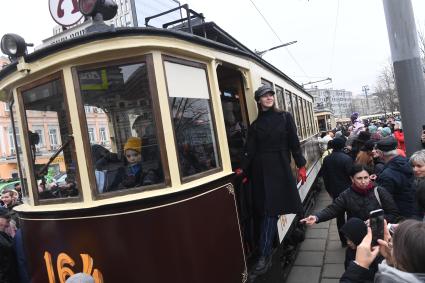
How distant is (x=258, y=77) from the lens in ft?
15.3

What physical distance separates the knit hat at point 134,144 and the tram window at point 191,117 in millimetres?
282

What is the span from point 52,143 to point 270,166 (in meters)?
2.04

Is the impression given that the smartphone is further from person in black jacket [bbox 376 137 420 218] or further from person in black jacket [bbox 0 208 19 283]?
person in black jacket [bbox 0 208 19 283]

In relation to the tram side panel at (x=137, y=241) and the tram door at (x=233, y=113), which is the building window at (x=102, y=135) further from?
the tram door at (x=233, y=113)

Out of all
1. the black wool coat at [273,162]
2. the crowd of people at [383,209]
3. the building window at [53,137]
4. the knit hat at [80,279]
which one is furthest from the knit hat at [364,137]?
the knit hat at [80,279]

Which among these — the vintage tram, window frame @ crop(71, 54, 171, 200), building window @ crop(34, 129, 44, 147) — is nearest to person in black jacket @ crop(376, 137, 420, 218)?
the vintage tram

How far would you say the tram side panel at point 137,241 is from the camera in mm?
2791

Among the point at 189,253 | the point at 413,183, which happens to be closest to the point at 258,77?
the point at 413,183

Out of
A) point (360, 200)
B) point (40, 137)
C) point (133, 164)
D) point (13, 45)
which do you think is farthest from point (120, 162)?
point (360, 200)

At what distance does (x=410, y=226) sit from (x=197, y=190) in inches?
65.2

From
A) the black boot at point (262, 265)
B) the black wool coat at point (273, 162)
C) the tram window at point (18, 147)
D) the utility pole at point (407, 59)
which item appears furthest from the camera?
the utility pole at point (407, 59)

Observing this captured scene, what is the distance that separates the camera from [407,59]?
15.0 ft

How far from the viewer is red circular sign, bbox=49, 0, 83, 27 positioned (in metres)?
3.67

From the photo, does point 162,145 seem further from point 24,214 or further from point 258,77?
point 258,77
